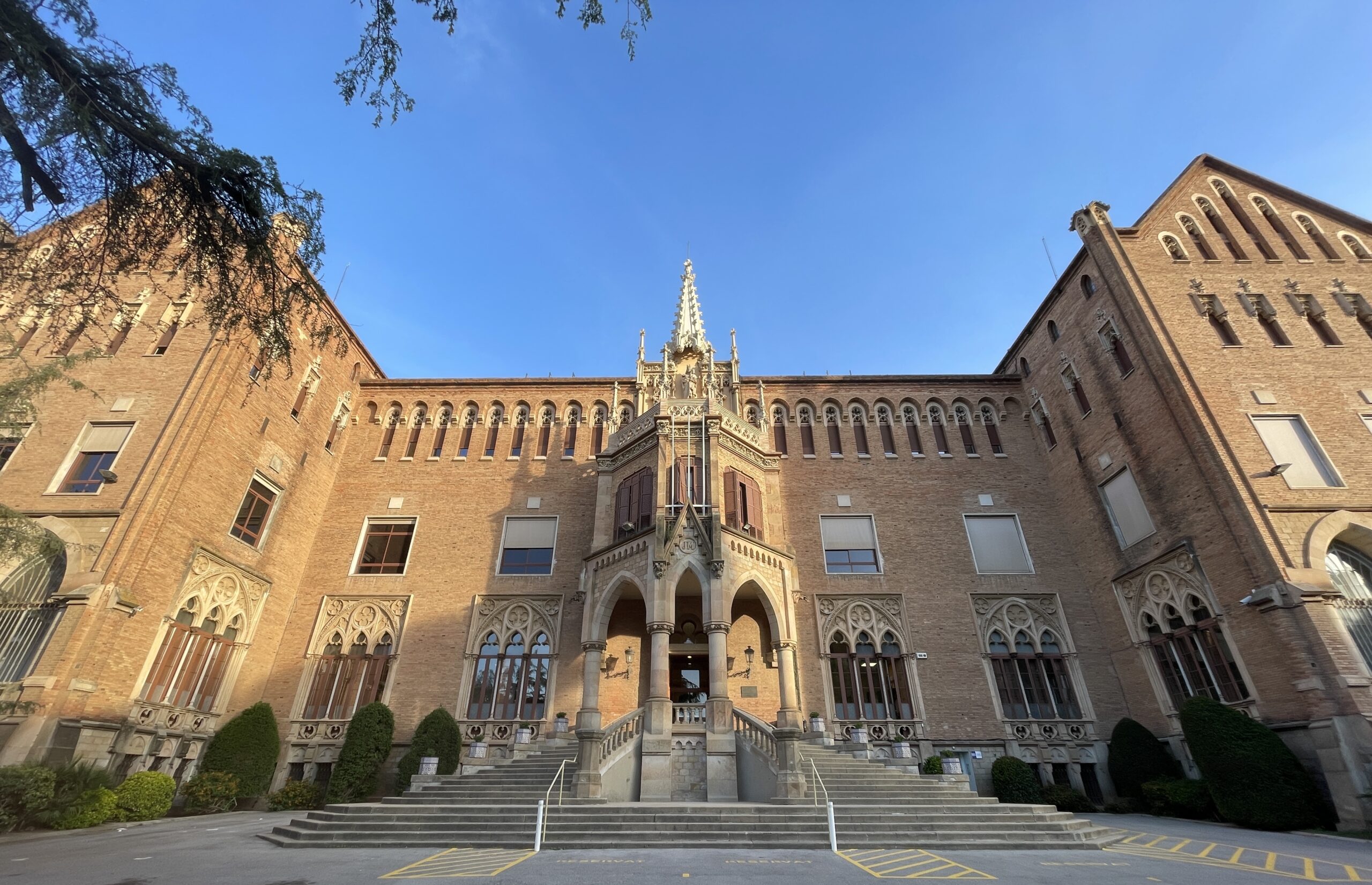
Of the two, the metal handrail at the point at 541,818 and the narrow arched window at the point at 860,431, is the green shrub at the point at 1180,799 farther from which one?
the metal handrail at the point at 541,818

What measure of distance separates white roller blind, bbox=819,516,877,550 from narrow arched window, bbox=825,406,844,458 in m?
2.77

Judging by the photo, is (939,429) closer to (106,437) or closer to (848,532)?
(848,532)

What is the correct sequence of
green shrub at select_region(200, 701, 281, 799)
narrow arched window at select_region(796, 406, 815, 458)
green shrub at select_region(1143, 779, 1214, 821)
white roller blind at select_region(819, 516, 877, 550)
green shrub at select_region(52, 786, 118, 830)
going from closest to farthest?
green shrub at select_region(52, 786, 118, 830) < green shrub at select_region(1143, 779, 1214, 821) < green shrub at select_region(200, 701, 281, 799) < white roller blind at select_region(819, 516, 877, 550) < narrow arched window at select_region(796, 406, 815, 458)

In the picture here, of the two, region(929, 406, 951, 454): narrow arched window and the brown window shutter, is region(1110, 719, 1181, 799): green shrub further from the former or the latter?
the brown window shutter

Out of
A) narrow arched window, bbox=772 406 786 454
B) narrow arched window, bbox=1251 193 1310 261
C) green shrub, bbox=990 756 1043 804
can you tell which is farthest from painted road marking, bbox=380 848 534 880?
narrow arched window, bbox=1251 193 1310 261

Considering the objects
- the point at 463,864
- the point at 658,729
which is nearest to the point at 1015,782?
the point at 658,729

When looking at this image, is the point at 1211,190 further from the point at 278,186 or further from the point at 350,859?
the point at 350,859

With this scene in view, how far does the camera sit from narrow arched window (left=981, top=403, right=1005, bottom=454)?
24391 mm

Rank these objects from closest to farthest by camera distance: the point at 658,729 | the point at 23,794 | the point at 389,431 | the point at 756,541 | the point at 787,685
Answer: the point at 23,794
the point at 658,729
the point at 787,685
the point at 756,541
the point at 389,431

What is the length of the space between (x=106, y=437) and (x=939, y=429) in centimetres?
2862

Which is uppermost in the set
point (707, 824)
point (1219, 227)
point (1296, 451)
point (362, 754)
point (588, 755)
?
point (1219, 227)

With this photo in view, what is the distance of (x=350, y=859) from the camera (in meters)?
9.41

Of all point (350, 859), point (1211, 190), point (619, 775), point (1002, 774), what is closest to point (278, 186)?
point (350, 859)

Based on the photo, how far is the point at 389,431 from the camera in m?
25.6
